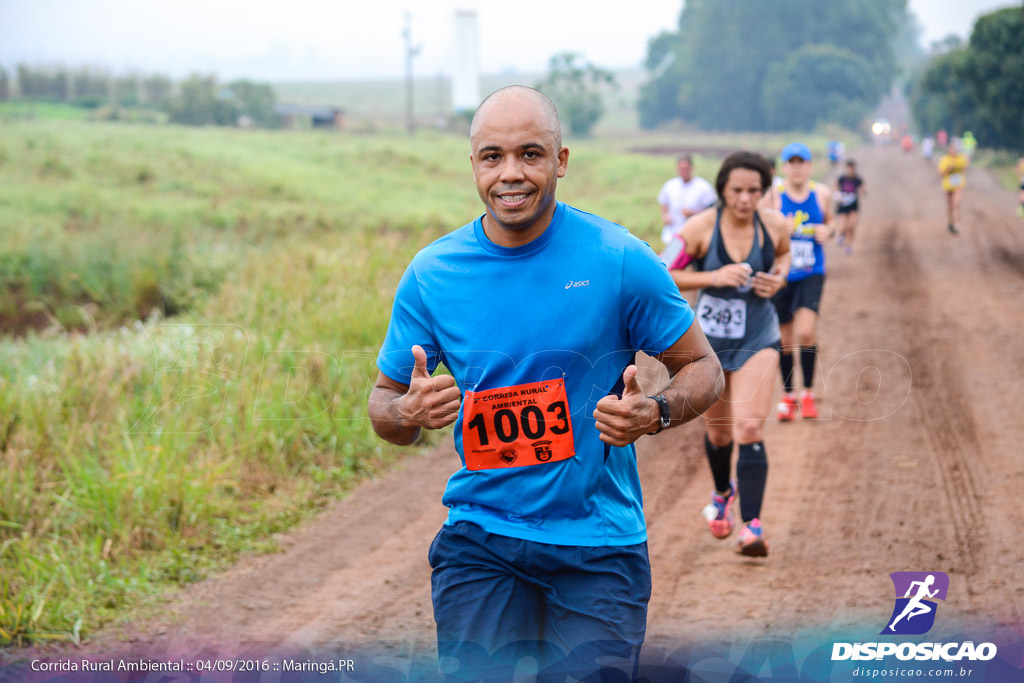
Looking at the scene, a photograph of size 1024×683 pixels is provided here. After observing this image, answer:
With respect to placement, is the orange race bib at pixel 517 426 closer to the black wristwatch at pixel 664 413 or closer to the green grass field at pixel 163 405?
the black wristwatch at pixel 664 413

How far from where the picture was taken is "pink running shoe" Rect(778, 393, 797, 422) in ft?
27.1

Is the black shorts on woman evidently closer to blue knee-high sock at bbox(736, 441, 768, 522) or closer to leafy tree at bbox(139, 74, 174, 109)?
blue knee-high sock at bbox(736, 441, 768, 522)

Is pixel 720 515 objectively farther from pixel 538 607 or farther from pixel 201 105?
pixel 201 105

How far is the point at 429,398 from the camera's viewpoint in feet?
8.21

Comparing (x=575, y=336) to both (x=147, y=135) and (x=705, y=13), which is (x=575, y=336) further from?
(x=705, y=13)

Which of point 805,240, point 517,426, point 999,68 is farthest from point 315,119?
point 517,426

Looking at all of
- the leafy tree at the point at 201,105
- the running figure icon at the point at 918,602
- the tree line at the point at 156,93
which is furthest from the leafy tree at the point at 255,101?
the running figure icon at the point at 918,602

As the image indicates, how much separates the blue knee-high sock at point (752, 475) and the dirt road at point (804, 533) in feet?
1.22

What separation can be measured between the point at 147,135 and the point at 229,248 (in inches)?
1106

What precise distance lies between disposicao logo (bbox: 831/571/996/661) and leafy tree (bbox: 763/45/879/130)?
79175 mm

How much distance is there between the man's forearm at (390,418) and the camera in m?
2.63

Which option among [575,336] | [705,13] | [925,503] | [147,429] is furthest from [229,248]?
[705,13]

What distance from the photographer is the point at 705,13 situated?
8806cm

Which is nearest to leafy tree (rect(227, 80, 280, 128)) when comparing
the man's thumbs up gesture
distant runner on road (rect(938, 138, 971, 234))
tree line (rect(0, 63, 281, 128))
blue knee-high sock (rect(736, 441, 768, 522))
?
tree line (rect(0, 63, 281, 128))
